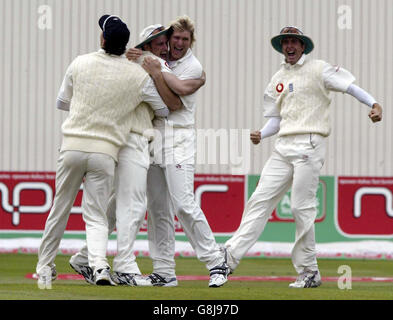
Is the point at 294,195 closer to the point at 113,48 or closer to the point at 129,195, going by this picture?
the point at 129,195

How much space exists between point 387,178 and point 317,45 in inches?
77.1

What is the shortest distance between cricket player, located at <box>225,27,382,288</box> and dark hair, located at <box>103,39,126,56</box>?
5.69ft

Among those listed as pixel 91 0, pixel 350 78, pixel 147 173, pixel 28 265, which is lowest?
pixel 28 265

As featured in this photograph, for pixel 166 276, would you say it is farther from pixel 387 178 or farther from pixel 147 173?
Answer: pixel 387 178

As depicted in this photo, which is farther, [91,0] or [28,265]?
[91,0]

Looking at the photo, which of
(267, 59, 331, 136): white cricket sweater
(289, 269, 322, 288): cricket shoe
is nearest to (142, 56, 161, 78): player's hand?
(267, 59, 331, 136): white cricket sweater

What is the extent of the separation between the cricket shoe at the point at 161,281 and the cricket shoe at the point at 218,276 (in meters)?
0.40

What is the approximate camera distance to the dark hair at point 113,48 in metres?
8.95

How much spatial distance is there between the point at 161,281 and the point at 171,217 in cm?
53

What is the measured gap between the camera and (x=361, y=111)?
1545 cm

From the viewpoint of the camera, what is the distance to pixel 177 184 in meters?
9.30

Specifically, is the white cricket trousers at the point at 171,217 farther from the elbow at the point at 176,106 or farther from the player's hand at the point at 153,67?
the player's hand at the point at 153,67
